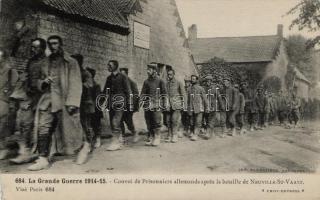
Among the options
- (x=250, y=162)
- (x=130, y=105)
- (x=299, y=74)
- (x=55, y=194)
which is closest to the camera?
(x=55, y=194)

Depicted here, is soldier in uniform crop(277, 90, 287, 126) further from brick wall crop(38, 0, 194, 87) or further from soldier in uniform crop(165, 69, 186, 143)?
soldier in uniform crop(165, 69, 186, 143)

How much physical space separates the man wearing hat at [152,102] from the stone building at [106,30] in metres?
0.53

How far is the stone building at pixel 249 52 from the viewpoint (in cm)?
667

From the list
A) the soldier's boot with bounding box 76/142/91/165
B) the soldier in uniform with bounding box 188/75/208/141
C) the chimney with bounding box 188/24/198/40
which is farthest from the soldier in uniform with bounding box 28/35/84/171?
the soldier in uniform with bounding box 188/75/208/141

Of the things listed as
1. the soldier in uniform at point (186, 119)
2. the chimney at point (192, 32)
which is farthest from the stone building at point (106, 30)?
the chimney at point (192, 32)

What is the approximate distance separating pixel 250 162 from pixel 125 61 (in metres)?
2.69

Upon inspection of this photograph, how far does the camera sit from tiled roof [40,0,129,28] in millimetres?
5781

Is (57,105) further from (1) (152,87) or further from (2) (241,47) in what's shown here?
(2) (241,47)

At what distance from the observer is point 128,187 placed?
17.4 ft

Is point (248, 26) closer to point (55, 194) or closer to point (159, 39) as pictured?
point (159, 39)

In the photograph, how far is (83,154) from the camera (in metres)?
5.23

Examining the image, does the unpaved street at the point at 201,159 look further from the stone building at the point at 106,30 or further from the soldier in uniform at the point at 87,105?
the stone building at the point at 106,30

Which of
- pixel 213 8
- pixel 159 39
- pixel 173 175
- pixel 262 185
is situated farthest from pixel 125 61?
pixel 262 185

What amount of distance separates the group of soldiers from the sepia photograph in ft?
0.05
